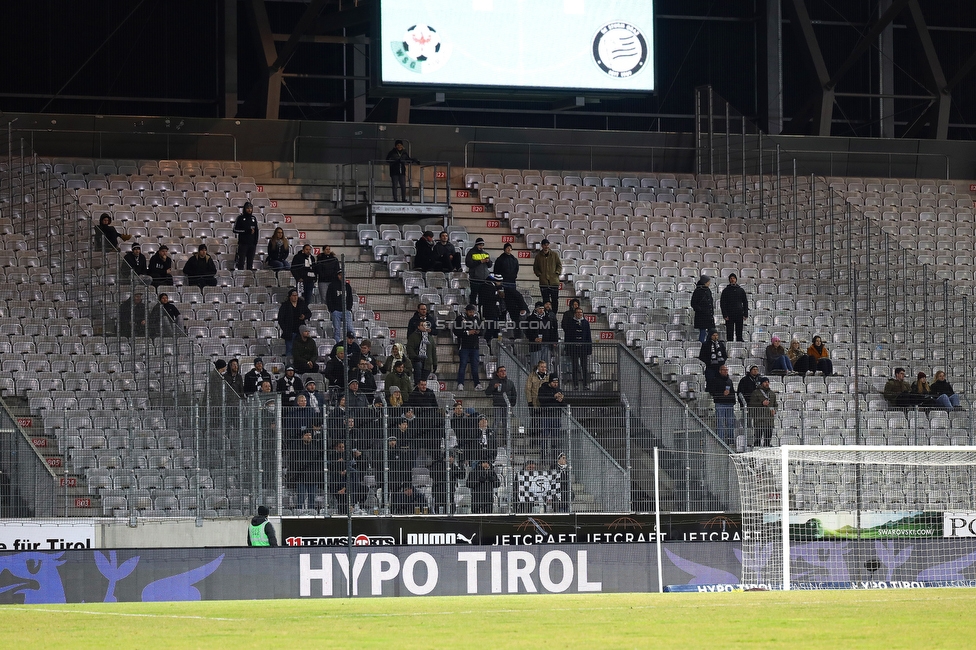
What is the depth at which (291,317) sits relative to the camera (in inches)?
810

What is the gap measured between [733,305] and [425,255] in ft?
16.5

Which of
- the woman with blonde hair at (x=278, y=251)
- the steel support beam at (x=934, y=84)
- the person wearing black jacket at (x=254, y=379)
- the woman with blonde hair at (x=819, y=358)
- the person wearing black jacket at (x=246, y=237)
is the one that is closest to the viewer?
the person wearing black jacket at (x=254, y=379)

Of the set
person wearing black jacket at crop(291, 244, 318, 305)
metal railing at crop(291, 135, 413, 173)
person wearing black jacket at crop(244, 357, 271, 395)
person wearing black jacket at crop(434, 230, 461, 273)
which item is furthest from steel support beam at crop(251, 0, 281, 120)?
person wearing black jacket at crop(244, 357, 271, 395)

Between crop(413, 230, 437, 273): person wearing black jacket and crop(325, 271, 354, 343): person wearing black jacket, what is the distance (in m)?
3.56

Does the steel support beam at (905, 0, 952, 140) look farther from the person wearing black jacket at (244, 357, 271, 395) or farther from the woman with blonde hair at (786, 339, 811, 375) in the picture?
the person wearing black jacket at (244, 357, 271, 395)

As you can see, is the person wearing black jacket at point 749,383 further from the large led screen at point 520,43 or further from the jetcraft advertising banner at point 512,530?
the large led screen at point 520,43

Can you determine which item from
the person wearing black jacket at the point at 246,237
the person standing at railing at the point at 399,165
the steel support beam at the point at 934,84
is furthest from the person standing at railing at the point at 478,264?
the steel support beam at the point at 934,84

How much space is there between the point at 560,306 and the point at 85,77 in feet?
42.3

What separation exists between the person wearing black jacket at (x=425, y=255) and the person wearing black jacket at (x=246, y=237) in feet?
8.59

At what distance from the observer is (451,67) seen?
27125 millimetres

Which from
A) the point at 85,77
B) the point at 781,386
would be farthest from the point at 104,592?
the point at 85,77

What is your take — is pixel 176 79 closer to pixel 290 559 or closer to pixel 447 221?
pixel 447 221

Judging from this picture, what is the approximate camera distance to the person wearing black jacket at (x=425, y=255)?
2434 cm

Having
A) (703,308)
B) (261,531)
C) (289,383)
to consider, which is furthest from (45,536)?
(703,308)
